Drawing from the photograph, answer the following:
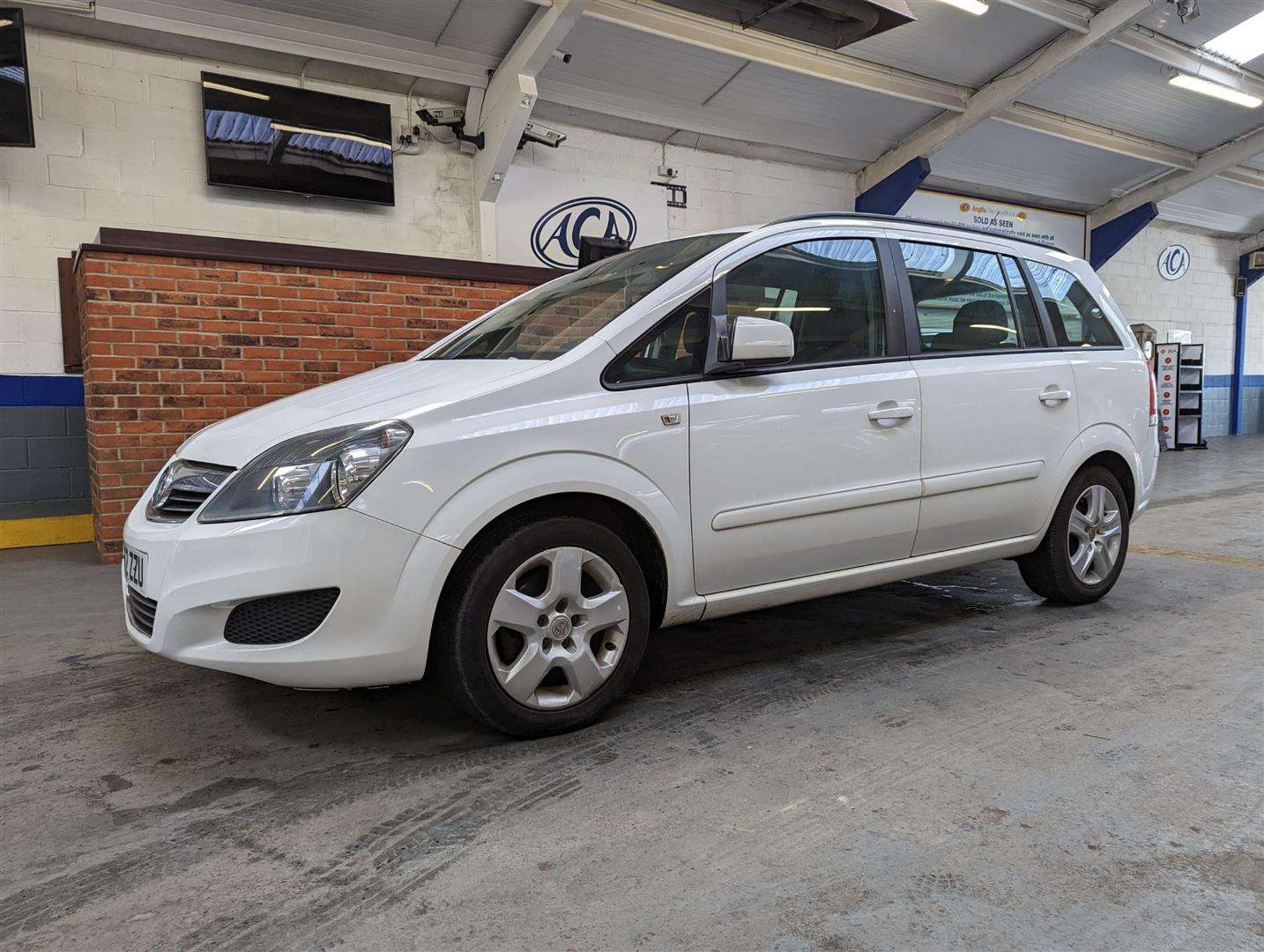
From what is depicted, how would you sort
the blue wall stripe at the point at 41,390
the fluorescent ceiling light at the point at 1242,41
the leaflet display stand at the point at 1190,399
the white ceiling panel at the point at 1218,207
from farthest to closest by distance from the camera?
the white ceiling panel at the point at 1218,207, the leaflet display stand at the point at 1190,399, the fluorescent ceiling light at the point at 1242,41, the blue wall stripe at the point at 41,390

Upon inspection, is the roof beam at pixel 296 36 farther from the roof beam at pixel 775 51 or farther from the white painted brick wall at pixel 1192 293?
the white painted brick wall at pixel 1192 293

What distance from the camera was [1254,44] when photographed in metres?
10.4

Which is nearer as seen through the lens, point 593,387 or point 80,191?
point 593,387

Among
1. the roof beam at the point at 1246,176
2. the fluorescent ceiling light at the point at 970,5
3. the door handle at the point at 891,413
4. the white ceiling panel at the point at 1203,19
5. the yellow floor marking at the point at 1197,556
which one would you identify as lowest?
the yellow floor marking at the point at 1197,556

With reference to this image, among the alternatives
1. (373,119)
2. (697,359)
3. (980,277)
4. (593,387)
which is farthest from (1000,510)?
(373,119)

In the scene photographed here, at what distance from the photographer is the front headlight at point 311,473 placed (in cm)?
208

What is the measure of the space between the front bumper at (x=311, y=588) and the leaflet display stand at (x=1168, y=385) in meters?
15.6

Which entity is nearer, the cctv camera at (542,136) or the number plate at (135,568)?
the number plate at (135,568)

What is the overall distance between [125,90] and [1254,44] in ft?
41.2

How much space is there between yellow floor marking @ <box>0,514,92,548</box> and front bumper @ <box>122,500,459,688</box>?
5.04 meters

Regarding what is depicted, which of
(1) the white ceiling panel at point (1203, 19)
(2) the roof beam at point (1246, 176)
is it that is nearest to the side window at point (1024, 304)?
(1) the white ceiling panel at point (1203, 19)

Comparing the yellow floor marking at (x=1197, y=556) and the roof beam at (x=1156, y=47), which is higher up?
the roof beam at (x=1156, y=47)

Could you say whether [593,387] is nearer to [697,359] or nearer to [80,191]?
[697,359]

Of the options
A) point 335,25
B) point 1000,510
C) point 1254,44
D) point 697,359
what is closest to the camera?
point 697,359
